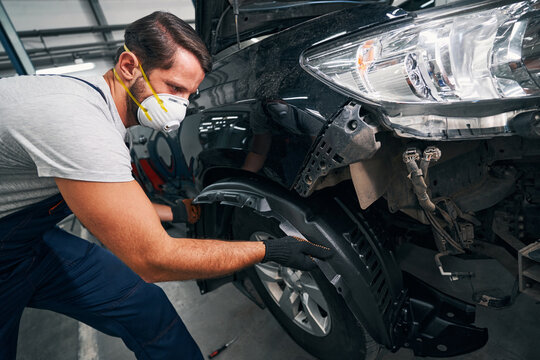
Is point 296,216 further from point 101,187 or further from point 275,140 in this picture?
point 101,187

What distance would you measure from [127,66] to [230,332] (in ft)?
4.77

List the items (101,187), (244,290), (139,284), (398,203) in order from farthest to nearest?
(244,290)
(139,284)
(398,203)
(101,187)

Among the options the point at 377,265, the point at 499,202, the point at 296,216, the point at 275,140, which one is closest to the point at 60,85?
the point at 275,140

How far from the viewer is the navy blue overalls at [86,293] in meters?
1.16

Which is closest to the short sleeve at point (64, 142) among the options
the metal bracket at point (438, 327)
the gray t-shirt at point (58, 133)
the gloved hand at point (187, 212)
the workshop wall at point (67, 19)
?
the gray t-shirt at point (58, 133)

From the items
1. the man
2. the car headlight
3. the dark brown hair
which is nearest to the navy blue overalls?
the man

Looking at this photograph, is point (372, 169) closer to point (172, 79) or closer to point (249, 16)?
point (172, 79)

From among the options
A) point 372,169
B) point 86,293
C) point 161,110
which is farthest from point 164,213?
point 372,169

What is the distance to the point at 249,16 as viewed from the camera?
4.66ft

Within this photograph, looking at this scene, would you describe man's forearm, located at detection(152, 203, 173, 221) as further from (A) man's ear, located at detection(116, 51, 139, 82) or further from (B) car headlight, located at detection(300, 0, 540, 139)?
(B) car headlight, located at detection(300, 0, 540, 139)

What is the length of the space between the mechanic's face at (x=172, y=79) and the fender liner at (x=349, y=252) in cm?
48

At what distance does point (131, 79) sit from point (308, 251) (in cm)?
85

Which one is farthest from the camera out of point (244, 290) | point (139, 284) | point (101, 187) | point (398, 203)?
point (244, 290)

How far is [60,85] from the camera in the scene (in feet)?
2.78
